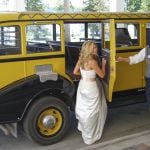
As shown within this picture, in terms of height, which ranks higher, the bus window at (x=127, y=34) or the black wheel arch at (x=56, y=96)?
the bus window at (x=127, y=34)

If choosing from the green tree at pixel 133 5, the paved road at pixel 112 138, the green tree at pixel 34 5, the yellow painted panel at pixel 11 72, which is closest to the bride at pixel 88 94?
the paved road at pixel 112 138

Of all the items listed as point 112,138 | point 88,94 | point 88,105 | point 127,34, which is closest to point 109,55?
point 88,94

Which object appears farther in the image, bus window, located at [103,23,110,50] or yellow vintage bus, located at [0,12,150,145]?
bus window, located at [103,23,110,50]

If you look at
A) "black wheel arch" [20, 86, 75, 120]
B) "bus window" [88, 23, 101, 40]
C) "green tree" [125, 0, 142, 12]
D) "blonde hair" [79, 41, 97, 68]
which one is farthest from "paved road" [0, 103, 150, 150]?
"green tree" [125, 0, 142, 12]

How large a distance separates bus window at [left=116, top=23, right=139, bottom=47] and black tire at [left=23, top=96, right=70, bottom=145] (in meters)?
1.61

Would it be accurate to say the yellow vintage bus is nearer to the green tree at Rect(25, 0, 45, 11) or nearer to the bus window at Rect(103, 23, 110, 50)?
the bus window at Rect(103, 23, 110, 50)

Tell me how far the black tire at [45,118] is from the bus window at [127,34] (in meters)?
1.61

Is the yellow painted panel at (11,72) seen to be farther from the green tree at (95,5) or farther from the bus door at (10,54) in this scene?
the green tree at (95,5)

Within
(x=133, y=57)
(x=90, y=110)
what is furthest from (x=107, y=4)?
(x=90, y=110)

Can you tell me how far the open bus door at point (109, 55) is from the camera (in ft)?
18.4

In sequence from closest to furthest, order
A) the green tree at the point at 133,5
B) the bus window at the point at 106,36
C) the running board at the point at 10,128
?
the running board at the point at 10,128 → the bus window at the point at 106,36 → the green tree at the point at 133,5

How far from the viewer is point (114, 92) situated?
6.39 m

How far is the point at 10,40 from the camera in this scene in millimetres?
5367

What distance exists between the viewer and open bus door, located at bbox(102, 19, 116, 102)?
5.61 meters
